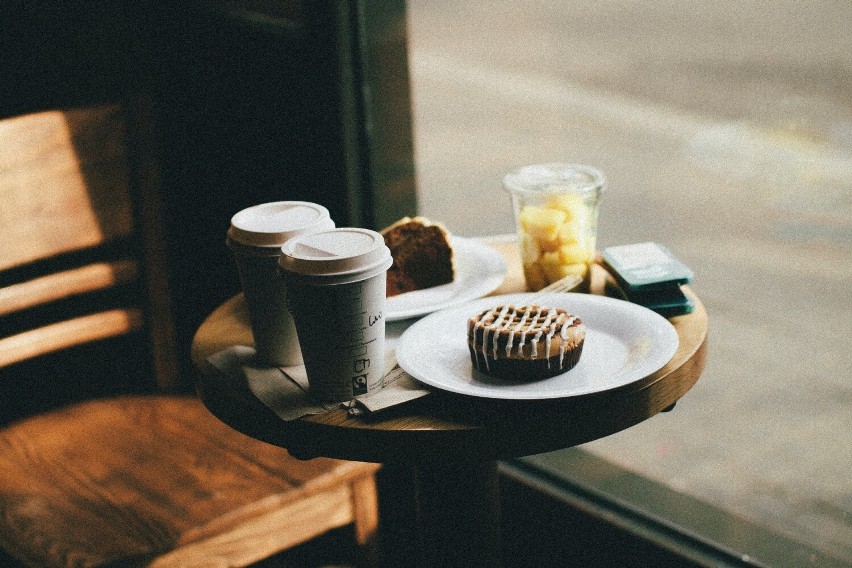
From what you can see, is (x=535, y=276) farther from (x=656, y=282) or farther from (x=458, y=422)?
(x=458, y=422)

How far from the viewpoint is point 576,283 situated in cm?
119

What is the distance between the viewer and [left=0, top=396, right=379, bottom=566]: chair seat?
48.4 inches

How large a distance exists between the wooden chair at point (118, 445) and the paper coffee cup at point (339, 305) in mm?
439

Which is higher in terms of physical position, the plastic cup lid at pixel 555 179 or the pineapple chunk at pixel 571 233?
the plastic cup lid at pixel 555 179

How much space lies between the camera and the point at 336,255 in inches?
35.4

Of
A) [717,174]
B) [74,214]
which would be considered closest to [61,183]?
[74,214]

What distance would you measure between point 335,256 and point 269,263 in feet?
0.44

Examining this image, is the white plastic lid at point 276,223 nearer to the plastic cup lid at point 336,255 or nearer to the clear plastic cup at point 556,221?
the plastic cup lid at point 336,255

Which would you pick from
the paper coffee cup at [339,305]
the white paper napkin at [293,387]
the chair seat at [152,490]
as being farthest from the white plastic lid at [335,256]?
the chair seat at [152,490]

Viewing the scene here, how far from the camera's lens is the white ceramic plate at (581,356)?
0.92 m

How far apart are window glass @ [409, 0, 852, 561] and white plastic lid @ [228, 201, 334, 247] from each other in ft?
2.89

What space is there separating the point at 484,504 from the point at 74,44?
1377 millimetres

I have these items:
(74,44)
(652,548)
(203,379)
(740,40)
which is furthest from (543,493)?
(740,40)

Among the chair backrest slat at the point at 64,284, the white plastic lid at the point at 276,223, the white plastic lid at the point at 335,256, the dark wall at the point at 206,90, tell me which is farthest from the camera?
the dark wall at the point at 206,90
